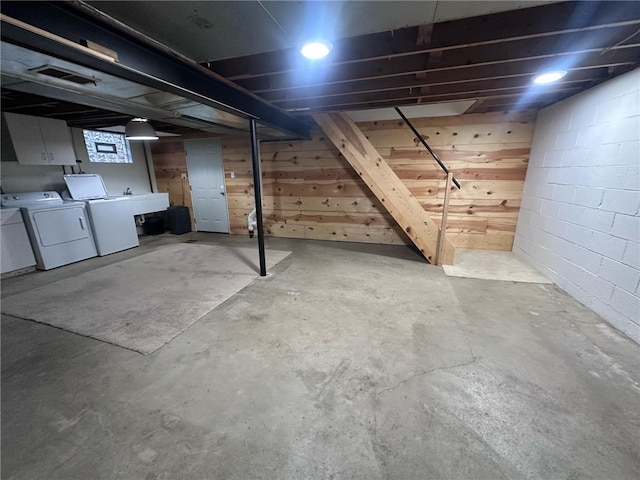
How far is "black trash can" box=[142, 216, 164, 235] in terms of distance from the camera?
560cm

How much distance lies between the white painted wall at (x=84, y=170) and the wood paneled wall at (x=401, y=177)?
2.03 m

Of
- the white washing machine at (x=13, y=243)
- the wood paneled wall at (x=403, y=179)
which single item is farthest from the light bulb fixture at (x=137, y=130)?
the white washing machine at (x=13, y=243)

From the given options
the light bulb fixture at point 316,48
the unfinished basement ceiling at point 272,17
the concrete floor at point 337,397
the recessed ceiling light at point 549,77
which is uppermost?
the recessed ceiling light at point 549,77

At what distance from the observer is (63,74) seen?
5.40 feet

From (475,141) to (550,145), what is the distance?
0.90 m

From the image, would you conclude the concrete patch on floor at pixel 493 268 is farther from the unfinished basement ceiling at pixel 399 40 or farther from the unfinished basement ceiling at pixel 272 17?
the unfinished basement ceiling at pixel 272 17

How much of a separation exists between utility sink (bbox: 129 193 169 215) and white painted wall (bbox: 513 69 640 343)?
653 cm

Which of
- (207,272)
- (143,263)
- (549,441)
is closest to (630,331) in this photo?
(549,441)

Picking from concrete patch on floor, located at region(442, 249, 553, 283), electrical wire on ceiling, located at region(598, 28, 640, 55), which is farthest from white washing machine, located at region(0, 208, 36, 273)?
electrical wire on ceiling, located at region(598, 28, 640, 55)

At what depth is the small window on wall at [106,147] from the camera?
4.82 metres

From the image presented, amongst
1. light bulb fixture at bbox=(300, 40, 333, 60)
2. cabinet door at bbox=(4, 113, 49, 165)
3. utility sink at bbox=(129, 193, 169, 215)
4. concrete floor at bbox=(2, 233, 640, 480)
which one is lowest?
concrete floor at bbox=(2, 233, 640, 480)

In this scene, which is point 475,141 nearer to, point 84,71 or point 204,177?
point 84,71

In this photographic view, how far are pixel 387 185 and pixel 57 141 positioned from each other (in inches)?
202

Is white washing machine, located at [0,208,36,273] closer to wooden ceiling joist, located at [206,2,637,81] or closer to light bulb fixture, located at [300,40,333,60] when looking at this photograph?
wooden ceiling joist, located at [206,2,637,81]
